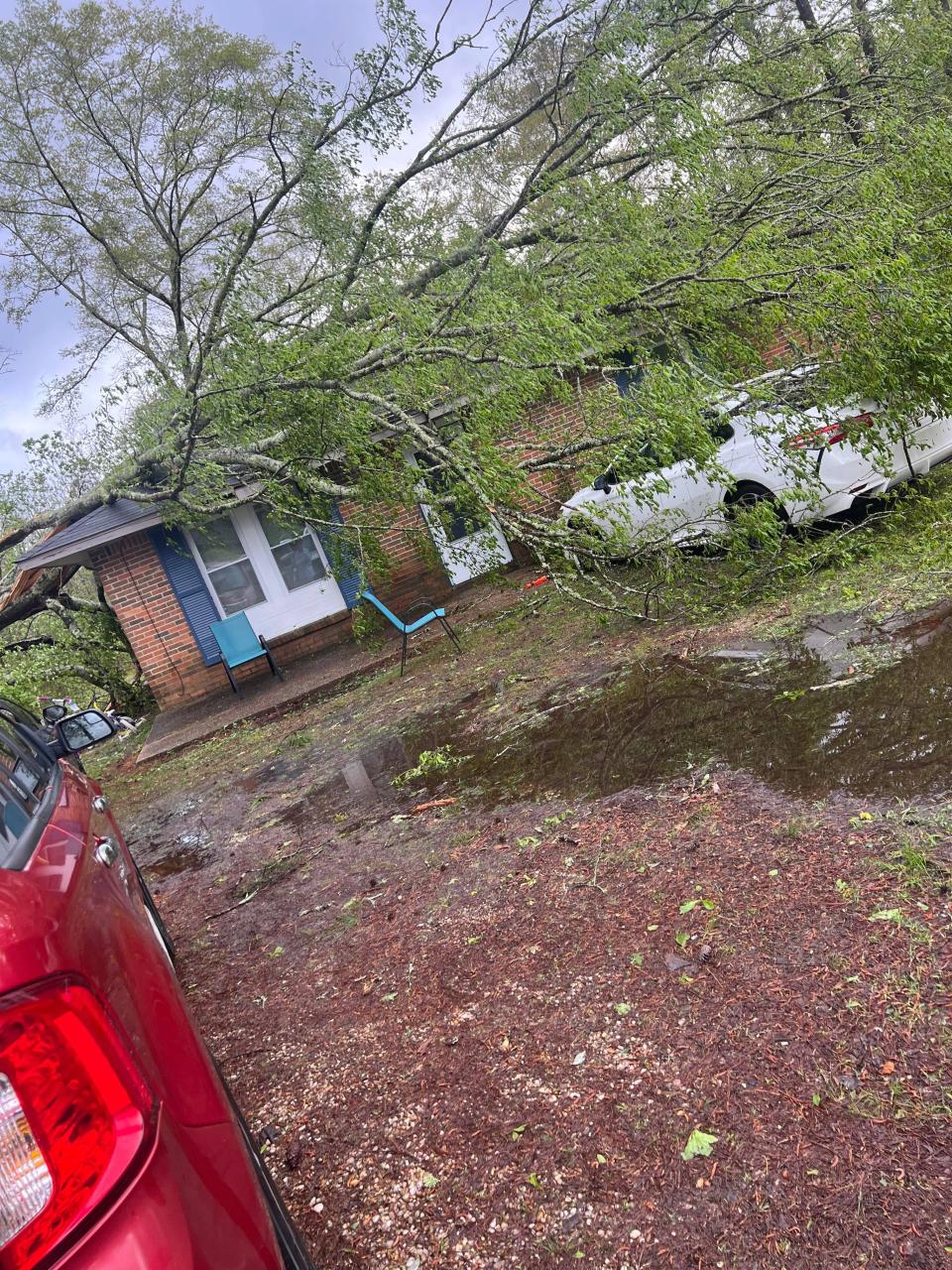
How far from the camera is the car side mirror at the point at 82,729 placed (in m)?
3.28

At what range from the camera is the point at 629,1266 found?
1.87 m

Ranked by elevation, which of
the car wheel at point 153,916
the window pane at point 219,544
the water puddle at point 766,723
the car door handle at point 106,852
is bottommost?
the water puddle at point 766,723

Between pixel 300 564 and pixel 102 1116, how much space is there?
13.4 m

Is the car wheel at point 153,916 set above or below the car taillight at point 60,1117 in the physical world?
below

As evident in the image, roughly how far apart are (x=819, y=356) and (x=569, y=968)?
5589 millimetres

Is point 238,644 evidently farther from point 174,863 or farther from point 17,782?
point 17,782

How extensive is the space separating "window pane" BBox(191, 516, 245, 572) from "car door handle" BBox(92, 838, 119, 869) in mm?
11977

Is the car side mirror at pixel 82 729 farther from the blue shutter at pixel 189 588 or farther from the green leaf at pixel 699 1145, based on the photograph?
the blue shutter at pixel 189 588

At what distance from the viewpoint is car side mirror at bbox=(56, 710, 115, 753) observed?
3.28 metres

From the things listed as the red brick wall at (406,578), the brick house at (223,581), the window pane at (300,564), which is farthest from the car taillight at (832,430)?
the window pane at (300,564)

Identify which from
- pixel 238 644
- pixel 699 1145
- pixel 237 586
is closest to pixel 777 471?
pixel 699 1145

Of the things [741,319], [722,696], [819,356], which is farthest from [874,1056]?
[741,319]

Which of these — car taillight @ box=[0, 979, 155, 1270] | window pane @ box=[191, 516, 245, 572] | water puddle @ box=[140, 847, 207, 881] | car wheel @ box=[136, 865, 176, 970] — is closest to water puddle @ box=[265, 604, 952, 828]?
water puddle @ box=[140, 847, 207, 881]

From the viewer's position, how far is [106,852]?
2.08 metres
